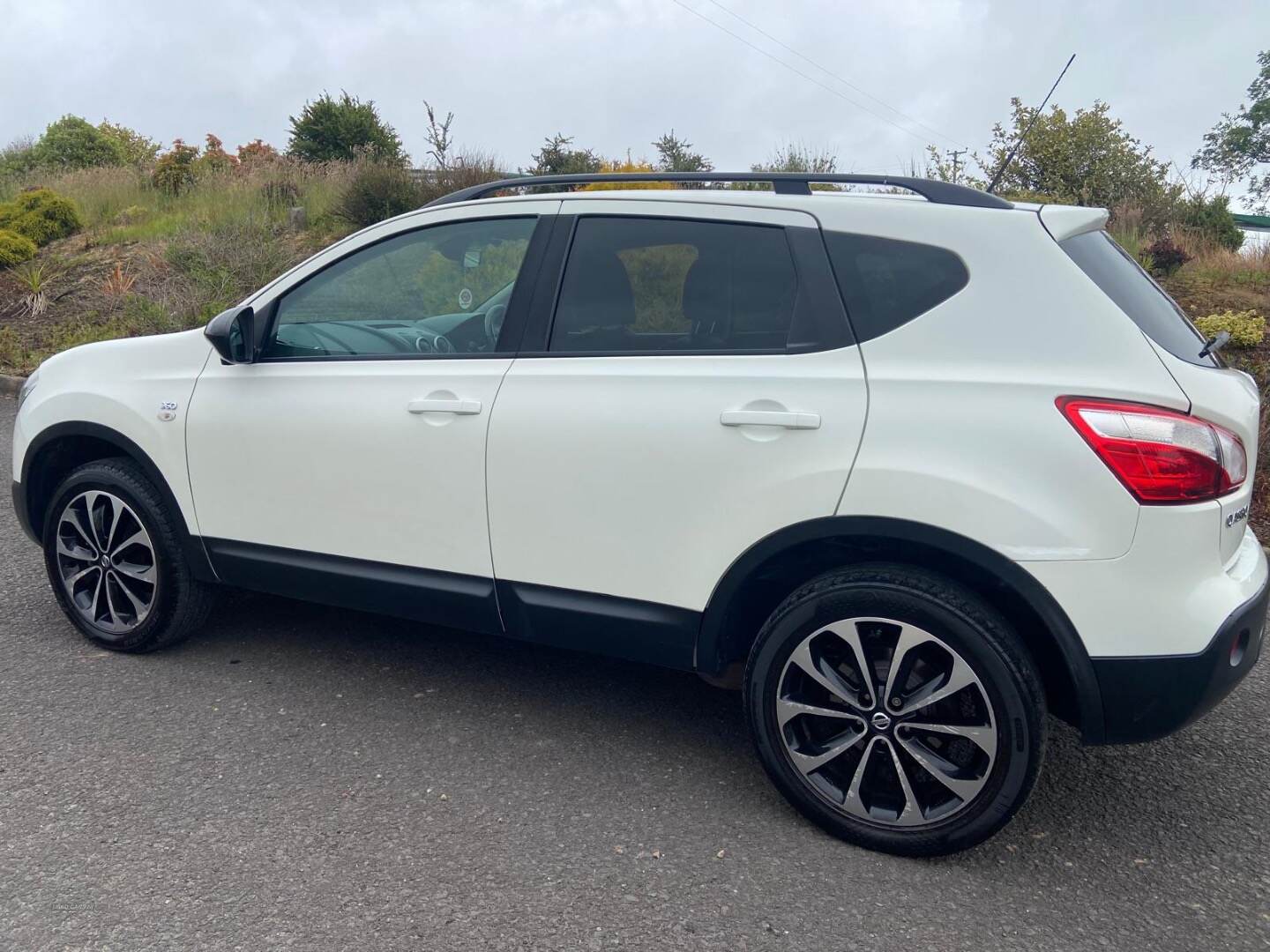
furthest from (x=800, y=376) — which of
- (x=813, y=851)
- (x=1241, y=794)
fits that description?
(x=1241, y=794)

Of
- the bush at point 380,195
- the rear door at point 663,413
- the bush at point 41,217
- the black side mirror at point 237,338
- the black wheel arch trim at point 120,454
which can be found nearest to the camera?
the rear door at point 663,413

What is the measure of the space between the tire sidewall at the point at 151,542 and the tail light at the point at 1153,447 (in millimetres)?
3283

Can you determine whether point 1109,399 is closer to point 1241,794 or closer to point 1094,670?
point 1094,670

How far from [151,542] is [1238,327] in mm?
7639

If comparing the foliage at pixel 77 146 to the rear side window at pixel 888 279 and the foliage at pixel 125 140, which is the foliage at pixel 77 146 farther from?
the rear side window at pixel 888 279

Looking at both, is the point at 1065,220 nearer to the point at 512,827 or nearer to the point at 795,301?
the point at 795,301

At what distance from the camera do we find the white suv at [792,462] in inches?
106

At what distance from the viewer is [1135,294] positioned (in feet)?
9.83

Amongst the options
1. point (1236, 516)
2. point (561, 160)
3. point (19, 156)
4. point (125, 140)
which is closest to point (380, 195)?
point (561, 160)

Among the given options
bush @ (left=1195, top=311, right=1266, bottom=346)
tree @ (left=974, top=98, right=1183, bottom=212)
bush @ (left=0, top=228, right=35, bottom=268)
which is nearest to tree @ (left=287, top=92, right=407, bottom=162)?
bush @ (left=0, top=228, right=35, bottom=268)

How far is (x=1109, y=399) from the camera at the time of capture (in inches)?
105

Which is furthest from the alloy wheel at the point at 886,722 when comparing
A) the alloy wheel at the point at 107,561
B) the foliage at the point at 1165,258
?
the foliage at the point at 1165,258

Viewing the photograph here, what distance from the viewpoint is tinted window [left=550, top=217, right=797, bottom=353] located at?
3.17 meters

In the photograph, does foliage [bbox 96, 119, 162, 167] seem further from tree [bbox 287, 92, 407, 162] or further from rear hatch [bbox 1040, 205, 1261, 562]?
rear hatch [bbox 1040, 205, 1261, 562]
